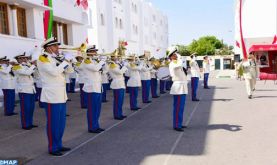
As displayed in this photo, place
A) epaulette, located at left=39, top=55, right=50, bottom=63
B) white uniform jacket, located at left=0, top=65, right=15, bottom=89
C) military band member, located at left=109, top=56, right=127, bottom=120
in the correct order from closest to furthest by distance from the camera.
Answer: epaulette, located at left=39, top=55, right=50, bottom=63 < military band member, located at left=109, top=56, right=127, bottom=120 < white uniform jacket, located at left=0, top=65, right=15, bottom=89

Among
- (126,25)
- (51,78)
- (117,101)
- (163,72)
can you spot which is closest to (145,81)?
(163,72)

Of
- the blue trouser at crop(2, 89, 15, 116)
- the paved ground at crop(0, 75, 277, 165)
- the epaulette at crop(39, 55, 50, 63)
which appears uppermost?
the epaulette at crop(39, 55, 50, 63)

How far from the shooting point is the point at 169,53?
8109 mm

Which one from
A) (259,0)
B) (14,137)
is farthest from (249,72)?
(14,137)

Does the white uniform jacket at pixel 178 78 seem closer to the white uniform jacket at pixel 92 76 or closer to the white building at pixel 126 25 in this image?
the white uniform jacket at pixel 92 76

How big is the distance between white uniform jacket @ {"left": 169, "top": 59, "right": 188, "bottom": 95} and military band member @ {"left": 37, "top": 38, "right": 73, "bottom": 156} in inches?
104

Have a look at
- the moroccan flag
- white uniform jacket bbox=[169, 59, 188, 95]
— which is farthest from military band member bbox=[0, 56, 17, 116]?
the moroccan flag

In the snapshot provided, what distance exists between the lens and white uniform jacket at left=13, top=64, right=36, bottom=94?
9.13 metres

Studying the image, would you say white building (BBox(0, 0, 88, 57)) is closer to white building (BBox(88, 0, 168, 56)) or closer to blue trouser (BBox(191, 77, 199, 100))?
white building (BBox(88, 0, 168, 56))

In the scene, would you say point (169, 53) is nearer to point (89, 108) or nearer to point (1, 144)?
point (89, 108)

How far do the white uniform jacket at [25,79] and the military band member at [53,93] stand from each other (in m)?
2.91

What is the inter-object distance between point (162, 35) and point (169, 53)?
57.2 meters

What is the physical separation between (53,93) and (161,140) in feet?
7.47

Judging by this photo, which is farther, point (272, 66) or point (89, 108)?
point (272, 66)
